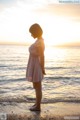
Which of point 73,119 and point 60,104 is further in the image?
point 60,104

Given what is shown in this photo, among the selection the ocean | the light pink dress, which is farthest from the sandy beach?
the light pink dress

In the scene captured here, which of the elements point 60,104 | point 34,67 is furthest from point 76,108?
point 34,67

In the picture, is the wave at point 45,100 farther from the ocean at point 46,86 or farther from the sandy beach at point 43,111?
the sandy beach at point 43,111

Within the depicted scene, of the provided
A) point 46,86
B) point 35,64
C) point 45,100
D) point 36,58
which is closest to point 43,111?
point 35,64

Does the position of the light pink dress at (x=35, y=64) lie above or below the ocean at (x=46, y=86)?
above

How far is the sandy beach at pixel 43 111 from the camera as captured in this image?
7.21 meters

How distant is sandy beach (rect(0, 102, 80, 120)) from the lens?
721cm

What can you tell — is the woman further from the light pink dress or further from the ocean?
the ocean

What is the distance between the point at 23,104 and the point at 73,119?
8.15ft

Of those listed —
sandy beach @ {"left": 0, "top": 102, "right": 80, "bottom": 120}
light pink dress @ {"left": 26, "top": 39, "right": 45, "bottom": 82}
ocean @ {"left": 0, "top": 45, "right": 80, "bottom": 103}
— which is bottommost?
ocean @ {"left": 0, "top": 45, "right": 80, "bottom": 103}

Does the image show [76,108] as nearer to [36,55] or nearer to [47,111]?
[47,111]

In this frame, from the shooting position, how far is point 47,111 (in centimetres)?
798

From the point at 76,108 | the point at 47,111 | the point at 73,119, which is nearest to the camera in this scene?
the point at 73,119

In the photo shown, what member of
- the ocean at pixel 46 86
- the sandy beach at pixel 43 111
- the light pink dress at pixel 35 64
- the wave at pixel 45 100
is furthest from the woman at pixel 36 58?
the ocean at pixel 46 86
